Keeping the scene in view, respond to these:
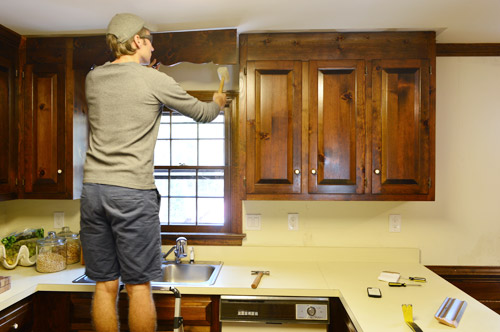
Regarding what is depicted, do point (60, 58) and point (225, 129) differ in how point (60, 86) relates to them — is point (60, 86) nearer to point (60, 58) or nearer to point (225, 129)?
point (60, 58)

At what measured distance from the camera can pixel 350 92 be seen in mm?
2160

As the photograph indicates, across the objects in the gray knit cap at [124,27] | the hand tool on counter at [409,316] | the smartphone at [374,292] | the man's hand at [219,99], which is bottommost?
the smartphone at [374,292]

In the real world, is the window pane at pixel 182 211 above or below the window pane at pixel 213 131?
below

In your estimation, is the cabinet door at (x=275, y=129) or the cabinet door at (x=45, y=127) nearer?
the cabinet door at (x=275, y=129)

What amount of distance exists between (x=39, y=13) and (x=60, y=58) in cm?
34

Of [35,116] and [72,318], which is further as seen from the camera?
[35,116]

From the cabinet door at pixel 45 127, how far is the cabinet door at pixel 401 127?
6.36 ft

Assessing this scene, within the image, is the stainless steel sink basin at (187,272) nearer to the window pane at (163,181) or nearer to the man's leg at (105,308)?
the window pane at (163,181)

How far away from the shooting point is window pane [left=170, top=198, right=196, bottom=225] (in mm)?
2637

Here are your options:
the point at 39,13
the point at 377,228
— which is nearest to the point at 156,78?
the point at 39,13

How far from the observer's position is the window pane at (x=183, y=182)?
2639mm

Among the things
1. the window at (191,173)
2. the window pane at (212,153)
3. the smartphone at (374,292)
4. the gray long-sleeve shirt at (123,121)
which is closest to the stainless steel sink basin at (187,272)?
the window at (191,173)

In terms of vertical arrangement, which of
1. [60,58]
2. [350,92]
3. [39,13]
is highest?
[39,13]

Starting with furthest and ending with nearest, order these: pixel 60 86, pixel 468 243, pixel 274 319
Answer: pixel 468 243 < pixel 60 86 < pixel 274 319
